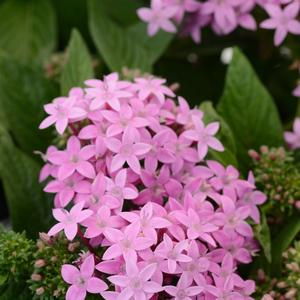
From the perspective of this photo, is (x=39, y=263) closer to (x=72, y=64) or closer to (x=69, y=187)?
(x=69, y=187)

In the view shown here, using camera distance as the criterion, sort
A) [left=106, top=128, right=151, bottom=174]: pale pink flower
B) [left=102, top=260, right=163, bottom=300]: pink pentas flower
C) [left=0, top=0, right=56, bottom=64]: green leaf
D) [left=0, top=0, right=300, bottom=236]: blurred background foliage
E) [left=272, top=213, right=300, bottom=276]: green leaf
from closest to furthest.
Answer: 1. [left=102, top=260, right=163, bottom=300]: pink pentas flower
2. [left=106, top=128, right=151, bottom=174]: pale pink flower
3. [left=272, top=213, right=300, bottom=276]: green leaf
4. [left=0, top=0, right=300, bottom=236]: blurred background foliage
5. [left=0, top=0, right=56, bottom=64]: green leaf

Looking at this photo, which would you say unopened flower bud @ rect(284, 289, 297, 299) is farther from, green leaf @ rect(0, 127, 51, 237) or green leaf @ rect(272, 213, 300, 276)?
green leaf @ rect(0, 127, 51, 237)

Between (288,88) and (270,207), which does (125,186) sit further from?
(288,88)

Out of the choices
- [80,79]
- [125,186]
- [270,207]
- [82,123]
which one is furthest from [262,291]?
[80,79]

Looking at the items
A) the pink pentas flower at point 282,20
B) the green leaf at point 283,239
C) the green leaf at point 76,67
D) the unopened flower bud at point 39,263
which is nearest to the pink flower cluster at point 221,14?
the pink pentas flower at point 282,20

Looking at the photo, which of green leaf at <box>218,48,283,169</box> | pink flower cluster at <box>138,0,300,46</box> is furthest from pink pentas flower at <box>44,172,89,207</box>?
pink flower cluster at <box>138,0,300,46</box>

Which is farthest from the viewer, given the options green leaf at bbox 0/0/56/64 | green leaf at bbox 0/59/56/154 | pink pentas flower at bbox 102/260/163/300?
green leaf at bbox 0/0/56/64

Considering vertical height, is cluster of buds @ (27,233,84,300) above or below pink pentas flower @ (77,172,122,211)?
below
